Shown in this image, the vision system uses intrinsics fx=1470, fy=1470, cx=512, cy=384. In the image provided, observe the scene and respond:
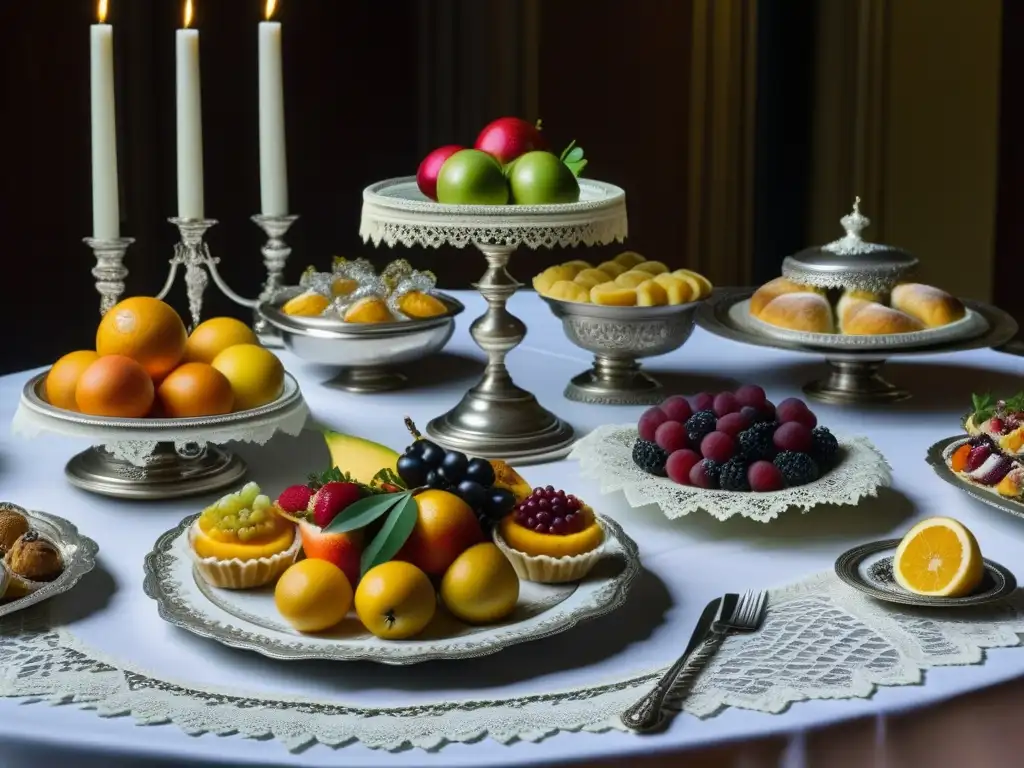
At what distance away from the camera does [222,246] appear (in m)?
3.38

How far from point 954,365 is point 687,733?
122 centimetres

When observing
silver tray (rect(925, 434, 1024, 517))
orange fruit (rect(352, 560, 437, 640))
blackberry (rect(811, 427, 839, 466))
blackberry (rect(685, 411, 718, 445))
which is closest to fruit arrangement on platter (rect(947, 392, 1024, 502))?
silver tray (rect(925, 434, 1024, 517))

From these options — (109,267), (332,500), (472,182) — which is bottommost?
(332,500)

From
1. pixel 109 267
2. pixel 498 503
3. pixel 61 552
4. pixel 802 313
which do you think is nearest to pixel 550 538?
pixel 498 503

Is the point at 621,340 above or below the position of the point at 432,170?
below

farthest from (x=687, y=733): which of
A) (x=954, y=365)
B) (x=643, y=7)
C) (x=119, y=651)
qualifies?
(x=643, y=7)

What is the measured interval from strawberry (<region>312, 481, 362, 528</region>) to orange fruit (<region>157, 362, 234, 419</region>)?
0.30 meters

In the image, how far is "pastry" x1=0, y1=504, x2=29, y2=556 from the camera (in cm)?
117

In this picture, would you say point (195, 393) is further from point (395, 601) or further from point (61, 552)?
point (395, 601)

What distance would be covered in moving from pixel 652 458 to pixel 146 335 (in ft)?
1.63

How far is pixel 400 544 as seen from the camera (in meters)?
1.08

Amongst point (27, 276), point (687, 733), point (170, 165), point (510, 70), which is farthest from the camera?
point (510, 70)

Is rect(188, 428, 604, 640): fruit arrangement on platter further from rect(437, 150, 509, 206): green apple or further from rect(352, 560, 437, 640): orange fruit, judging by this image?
rect(437, 150, 509, 206): green apple

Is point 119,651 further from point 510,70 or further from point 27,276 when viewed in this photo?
point 510,70
